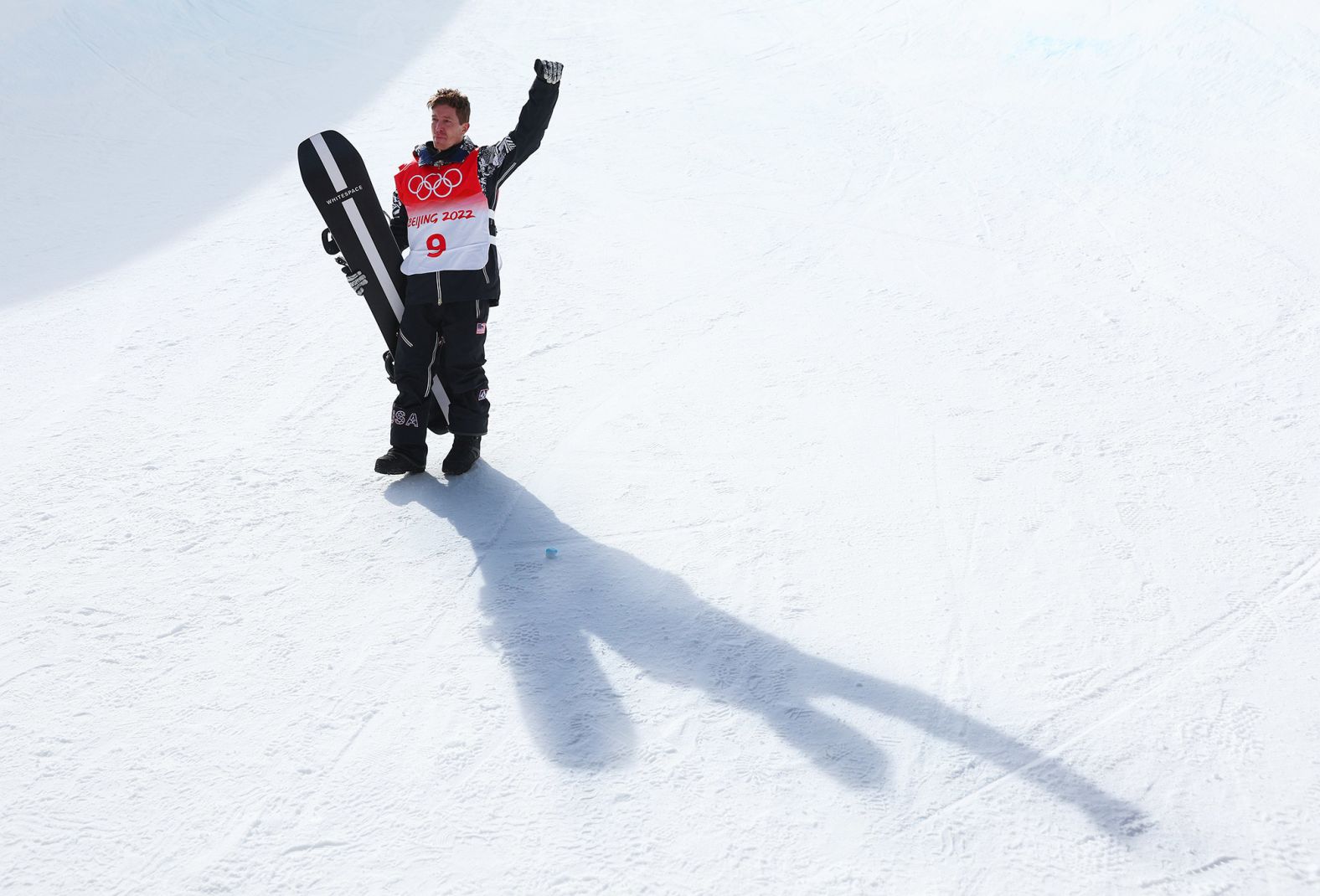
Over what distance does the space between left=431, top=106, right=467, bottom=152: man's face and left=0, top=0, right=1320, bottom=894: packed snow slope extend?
116 centimetres

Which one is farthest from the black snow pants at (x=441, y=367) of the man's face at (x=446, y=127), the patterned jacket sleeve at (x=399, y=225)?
the man's face at (x=446, y=127)

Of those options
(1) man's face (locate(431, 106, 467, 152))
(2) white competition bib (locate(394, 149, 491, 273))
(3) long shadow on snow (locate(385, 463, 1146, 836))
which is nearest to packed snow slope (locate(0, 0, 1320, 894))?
(3) long shadow on snow (locate(385, 463, 1146, 836))

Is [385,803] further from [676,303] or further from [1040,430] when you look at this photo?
[676,303]

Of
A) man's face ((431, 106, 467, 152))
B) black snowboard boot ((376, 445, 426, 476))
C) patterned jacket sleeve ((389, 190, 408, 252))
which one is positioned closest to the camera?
man's face ((431, 106, 467, 152))

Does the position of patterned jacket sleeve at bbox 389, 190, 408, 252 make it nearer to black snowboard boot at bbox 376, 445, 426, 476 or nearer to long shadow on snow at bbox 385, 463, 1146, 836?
black snowboard boot at bbox 376, 445, 426, 476

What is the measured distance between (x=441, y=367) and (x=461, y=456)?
0.34m

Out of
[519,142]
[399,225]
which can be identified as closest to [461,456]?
[399,225]

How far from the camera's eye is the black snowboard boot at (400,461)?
12.8 ft

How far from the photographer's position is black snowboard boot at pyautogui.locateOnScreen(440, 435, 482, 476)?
3.98 metres

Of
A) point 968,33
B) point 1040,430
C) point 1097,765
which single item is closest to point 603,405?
point 1040,430

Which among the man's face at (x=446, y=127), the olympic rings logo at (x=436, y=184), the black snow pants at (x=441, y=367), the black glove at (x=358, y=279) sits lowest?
the black snow pants at (x=441, y=367)

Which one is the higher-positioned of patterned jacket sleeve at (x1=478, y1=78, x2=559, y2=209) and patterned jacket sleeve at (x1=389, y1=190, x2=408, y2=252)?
patterned jacket sleeve at (x1=478, y1=78, x2=559, y2=209)

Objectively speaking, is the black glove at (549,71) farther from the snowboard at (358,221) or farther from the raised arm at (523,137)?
the snowboard at (358,221)

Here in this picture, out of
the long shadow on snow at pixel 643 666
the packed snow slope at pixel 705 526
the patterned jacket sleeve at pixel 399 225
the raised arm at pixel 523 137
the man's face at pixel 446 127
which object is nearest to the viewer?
the packed snow slope at pixel 705 526
